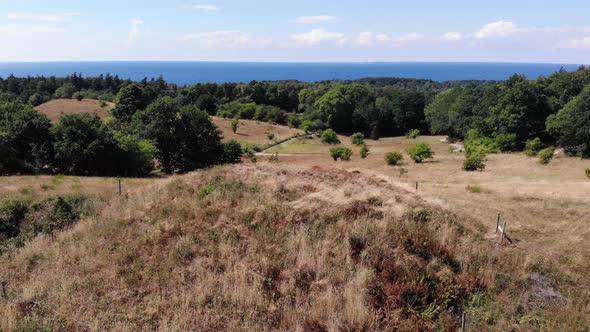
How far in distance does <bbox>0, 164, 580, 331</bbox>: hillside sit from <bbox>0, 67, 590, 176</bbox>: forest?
24187 mm

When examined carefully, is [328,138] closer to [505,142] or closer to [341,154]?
[341,154]

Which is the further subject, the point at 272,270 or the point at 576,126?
the point at 576,126

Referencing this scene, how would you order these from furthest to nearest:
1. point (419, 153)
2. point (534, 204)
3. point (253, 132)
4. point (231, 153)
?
point (253, 132) → point (231, 153) → point (419, 153) → point (534, 204)

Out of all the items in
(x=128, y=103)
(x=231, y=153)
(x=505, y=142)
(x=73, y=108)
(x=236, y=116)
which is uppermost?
(x=128, y=103)

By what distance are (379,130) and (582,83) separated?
3731cm

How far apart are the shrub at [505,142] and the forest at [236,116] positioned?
13 cm

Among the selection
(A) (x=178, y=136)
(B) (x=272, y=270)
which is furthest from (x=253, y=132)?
(B) (x=272, y=270)

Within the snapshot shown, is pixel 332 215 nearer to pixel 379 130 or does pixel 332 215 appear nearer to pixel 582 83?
pixel 582 83

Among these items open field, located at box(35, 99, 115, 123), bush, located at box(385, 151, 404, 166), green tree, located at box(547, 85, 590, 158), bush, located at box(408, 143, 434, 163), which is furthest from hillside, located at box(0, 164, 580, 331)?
open field, located at box(35, 99, 115, 123)

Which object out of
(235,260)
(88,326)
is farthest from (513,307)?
(88,326)

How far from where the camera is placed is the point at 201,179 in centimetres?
1509

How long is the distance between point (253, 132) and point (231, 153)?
87.0 feet

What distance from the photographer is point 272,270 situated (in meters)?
9.15

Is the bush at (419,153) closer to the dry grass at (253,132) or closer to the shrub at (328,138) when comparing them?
the shrub at (328,138)
